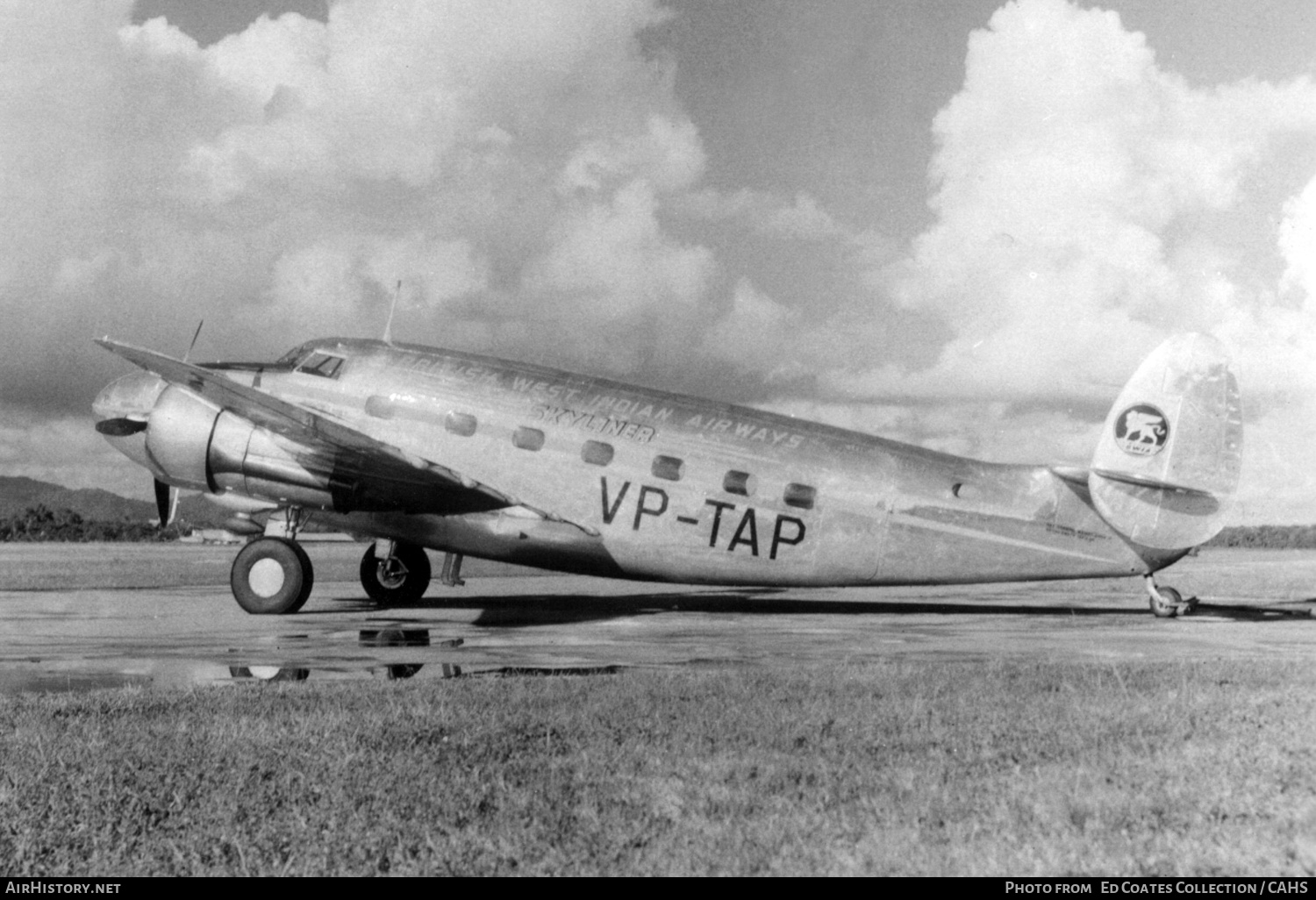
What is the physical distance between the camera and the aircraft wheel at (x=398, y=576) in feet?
58.1

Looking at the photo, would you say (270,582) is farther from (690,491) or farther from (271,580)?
(690,491)

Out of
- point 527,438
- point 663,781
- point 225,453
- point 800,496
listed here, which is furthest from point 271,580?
point 663,781

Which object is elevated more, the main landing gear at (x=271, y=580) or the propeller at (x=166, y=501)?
the propeller at (x=166, y=501)

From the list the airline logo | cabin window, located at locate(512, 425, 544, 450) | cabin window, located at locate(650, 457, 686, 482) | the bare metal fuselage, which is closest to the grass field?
the bare metal fuselage

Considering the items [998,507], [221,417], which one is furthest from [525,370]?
[998,507]

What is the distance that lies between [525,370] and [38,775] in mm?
11401

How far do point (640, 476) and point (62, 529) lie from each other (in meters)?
79.6

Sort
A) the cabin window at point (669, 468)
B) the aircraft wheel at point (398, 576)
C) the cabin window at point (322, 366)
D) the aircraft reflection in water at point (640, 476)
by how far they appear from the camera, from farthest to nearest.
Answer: the aircraft wheel at point (398, 576), the cabin window at point (322, 366), the cabin window at point (669, 468), the aircraft reflection in water at point (640, 476)

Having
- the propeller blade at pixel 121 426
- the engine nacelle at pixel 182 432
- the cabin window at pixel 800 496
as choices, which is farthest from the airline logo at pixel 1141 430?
the propeller blade at pixel 121 426

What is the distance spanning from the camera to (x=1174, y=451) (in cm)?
1381

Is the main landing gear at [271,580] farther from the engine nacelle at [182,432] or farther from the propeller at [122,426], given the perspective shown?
the propeller at [122,426]

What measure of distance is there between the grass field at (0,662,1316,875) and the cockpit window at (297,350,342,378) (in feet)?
30.4

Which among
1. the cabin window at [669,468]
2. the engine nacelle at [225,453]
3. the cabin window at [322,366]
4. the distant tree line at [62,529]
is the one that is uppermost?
the cabin window at [322,366]

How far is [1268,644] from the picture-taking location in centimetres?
1153
